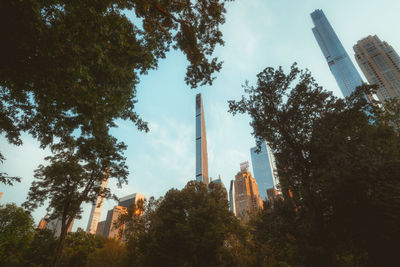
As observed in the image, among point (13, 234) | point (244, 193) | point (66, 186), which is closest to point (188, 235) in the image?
point (66, 186)

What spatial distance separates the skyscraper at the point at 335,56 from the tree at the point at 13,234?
603 ft

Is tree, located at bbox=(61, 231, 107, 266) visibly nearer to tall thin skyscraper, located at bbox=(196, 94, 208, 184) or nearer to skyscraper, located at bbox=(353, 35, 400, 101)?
skyscraper, located at bbox=(353, 35, 400, 101)

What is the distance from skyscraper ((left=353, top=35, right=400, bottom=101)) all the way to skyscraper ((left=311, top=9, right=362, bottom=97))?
29.9 m

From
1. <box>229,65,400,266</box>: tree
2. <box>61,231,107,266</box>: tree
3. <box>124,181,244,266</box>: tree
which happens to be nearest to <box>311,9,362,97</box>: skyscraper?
<box>229,65,400,266</box>: tree

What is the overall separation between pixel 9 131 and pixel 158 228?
1910 cm

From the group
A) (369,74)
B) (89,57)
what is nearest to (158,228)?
(89,57)

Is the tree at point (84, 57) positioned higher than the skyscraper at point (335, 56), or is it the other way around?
the skyscraper at point (335, 56)

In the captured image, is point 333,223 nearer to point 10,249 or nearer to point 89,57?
point 89,57

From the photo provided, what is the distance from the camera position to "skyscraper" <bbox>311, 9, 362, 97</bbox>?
5802 inches

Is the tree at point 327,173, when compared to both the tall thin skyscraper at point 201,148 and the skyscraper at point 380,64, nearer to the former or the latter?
the skyscraper at point 380,64

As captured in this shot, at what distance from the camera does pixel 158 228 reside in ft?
78.0

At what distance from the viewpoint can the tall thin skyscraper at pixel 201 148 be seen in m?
167

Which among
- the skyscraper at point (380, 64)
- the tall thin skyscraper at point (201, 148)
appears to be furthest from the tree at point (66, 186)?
the tall thin skyscraper at point (201, 148)

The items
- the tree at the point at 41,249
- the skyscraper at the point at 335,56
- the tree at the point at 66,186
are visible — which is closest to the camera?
the tree at the point at 66,186
